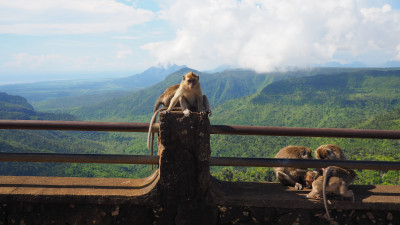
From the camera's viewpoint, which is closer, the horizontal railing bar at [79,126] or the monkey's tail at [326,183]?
the monkey's tail at [326,183]

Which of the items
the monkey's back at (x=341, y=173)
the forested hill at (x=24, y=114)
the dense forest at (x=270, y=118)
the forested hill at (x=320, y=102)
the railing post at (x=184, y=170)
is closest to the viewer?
the railing post at (x=184, y=170)

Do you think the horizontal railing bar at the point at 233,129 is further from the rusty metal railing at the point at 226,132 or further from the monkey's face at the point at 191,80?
the monkey's face at the point at 191,80

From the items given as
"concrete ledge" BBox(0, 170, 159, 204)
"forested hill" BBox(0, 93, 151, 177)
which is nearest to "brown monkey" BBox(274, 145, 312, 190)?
"concrete ledge" BBox(0, 170, 159, 204)

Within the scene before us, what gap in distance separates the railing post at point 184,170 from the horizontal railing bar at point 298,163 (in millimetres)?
247

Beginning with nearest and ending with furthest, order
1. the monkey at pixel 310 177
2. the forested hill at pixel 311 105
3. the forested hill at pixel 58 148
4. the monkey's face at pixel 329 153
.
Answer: the monkey at pixel 310 177 < the monkey's face at pixel 329 153 < the forested hill at pixel 58 148 < the forested hill at pixel 311 105

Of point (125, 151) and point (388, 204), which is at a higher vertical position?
point (388, 204)

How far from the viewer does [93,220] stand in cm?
316

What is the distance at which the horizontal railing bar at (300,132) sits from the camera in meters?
3.24

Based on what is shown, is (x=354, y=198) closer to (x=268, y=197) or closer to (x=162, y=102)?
(x=268, y=197)

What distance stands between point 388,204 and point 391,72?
12959 cm

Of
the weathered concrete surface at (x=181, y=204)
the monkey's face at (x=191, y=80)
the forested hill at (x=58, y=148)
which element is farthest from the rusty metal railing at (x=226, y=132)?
the forested hill at (x=58, y=148)

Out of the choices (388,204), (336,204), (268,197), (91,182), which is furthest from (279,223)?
(91,182)

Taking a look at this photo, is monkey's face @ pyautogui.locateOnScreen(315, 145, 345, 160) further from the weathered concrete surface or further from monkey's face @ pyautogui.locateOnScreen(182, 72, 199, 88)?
monkey's face @ pyautogui.locateOnScreen(182, 72, 199, 88)

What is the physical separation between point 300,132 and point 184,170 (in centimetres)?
128
